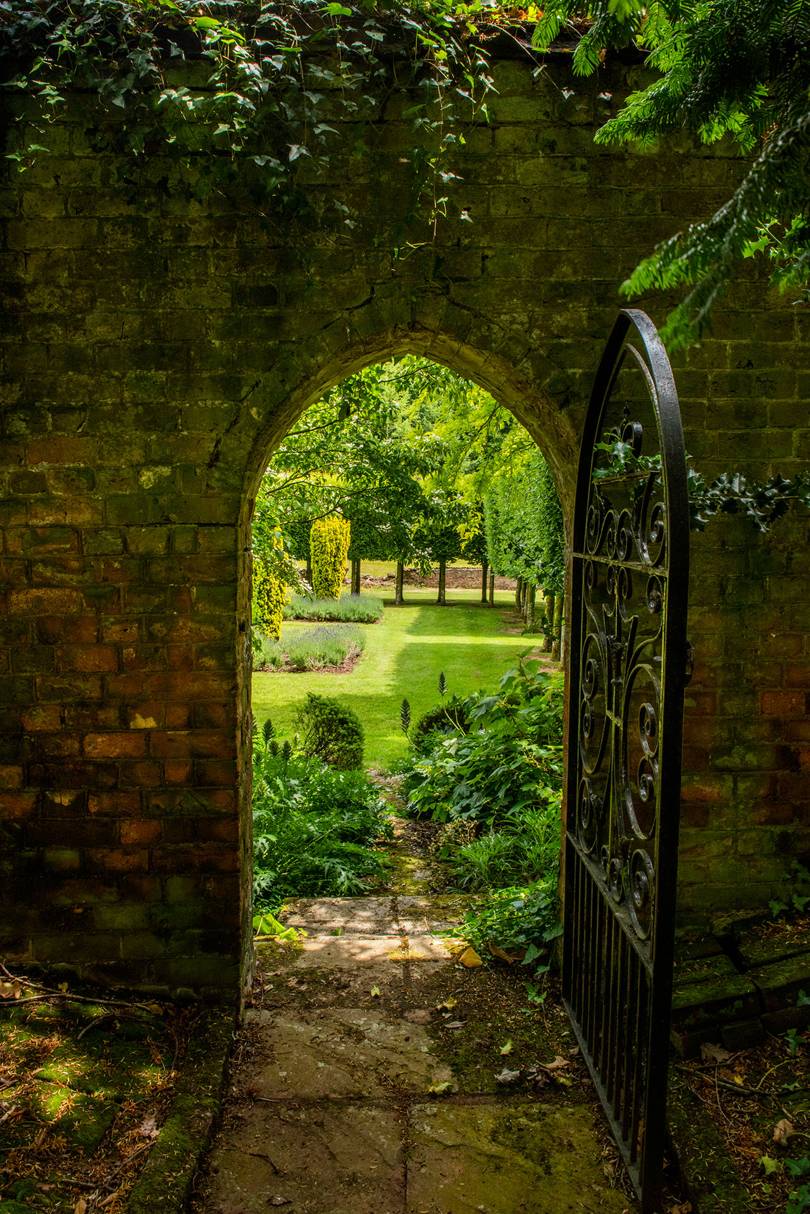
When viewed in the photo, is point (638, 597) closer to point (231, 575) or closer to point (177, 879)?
point (231, 575)

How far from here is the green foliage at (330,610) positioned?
21.9m

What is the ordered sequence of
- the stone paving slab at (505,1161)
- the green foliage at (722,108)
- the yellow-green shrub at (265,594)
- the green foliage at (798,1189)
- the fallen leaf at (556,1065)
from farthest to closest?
the yellow-green shrub at (265,594)
the fallen leaf at (556,1065)
the stone paving slab at (505,1161)
the green foliage at (798,1189)
the green foliage at (722,108)

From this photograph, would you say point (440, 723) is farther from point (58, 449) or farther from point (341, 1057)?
point (58, 449)

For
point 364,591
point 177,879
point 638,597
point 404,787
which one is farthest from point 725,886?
point 364,591

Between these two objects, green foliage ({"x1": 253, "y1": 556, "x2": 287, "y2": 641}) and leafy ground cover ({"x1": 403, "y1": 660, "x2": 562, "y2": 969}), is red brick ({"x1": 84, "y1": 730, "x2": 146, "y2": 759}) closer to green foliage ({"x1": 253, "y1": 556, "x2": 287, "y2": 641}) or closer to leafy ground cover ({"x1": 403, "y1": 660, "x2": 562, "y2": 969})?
leafy ground cover ({"x1": 403, "y1": 660, "x2": 562, "y2": 969})

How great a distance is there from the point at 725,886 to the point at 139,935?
9.15 ft

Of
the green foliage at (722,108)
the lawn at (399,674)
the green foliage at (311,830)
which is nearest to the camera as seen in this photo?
the green foliage at (722,108)

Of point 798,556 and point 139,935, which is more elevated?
point 798,556

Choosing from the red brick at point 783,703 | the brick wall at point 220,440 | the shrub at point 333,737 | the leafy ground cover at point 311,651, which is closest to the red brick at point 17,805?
the brick wall at point 220,440

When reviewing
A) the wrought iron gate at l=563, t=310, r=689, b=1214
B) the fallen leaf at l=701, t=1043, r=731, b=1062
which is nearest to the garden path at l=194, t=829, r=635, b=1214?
the wrought iron gate at l=563, t=310, r=689, b=1214

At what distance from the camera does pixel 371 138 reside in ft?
11.7

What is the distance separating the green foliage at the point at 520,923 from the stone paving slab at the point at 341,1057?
0.79 m

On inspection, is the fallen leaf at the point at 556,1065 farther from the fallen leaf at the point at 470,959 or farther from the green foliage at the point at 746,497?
the green foliage at the point at 746,497

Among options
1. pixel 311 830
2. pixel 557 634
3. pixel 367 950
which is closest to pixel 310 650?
pixel 557 634
